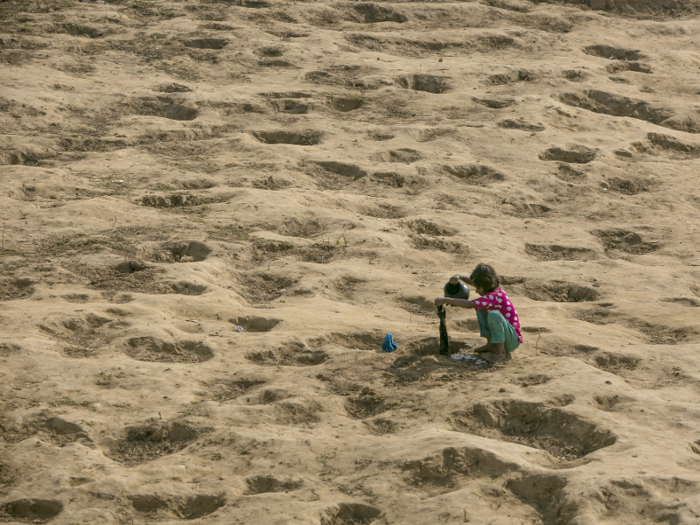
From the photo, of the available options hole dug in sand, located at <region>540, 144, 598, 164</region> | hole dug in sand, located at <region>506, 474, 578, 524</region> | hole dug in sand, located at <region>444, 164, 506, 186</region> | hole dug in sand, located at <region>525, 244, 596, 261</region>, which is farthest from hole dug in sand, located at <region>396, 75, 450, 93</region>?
hole dug in sand, located at <region>506, 474, 578, 524</region>

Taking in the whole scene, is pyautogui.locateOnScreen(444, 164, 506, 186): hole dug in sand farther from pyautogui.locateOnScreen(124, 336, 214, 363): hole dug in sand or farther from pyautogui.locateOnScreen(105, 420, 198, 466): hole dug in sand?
pyautogui.locateOnScreen(105, 420, 198, 466): hole dug in sand

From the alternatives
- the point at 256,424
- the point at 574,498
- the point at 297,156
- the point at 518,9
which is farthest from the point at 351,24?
the point at 574,498

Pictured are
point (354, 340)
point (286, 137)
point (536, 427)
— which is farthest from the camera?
point (286, 137)

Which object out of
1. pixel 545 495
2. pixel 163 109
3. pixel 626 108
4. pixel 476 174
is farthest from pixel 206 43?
pixel 545 495

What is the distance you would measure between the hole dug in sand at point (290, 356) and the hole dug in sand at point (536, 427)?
42.5 inches

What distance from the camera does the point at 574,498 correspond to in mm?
3943

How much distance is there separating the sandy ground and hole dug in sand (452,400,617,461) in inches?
0.5

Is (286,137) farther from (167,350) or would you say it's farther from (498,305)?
(498,305)

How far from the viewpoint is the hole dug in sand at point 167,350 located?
5348 millimetres

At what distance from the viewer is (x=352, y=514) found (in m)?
3.99

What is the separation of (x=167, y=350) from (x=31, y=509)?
5.36 feet

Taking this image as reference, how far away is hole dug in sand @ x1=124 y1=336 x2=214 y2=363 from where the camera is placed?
5.35 m

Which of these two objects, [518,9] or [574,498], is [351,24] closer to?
[518,9]

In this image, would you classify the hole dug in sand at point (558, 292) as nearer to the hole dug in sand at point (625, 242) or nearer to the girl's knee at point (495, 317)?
the hole dug in sand at point (625, 242)
